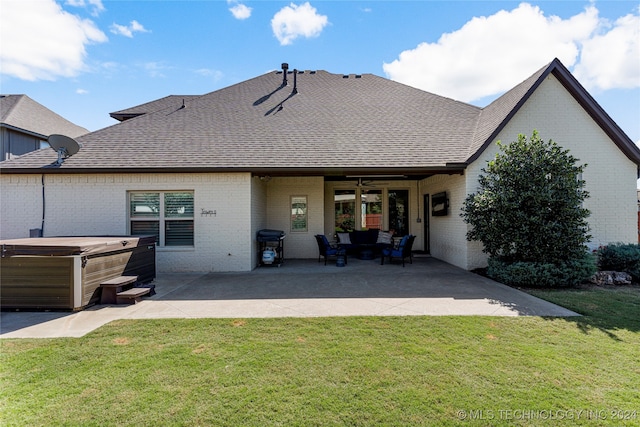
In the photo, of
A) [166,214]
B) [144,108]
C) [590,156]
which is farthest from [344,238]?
[144,108]

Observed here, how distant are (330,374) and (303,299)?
2.75 m

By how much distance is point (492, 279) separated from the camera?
725cm

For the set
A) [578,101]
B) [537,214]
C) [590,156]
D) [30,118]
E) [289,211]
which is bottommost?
[537,214]

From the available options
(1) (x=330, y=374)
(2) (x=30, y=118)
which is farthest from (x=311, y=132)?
(2) (x=30, y=118)

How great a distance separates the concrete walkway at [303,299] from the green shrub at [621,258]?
12.1ft

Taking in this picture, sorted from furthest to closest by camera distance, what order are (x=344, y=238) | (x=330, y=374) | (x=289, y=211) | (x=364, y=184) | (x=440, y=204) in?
(x=364, y=184)
(x=289, y=211)
(x=344, y=238)
(x=440, y=204)
(x=330, y=374)

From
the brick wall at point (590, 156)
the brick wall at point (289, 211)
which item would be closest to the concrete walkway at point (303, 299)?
the brick wall at point (590, 156)

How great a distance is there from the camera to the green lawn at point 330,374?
2.35 metres

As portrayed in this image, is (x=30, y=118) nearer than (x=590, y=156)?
No

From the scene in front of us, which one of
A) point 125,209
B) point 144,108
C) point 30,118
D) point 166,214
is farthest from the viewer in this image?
point 30,118

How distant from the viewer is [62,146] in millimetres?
8445

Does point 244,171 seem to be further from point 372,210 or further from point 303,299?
point 372,210

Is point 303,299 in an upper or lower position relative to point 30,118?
lower

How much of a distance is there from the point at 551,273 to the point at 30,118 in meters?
25.1
